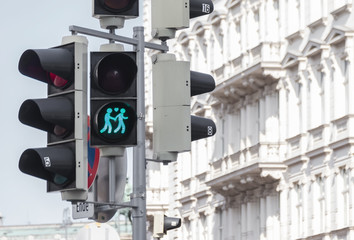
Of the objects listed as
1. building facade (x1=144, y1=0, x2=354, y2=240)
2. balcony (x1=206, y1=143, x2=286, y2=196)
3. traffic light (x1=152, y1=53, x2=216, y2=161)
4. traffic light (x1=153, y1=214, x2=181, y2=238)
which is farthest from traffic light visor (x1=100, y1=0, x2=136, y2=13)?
balcony (x1=206, y1=143, x2=286, y2=196)

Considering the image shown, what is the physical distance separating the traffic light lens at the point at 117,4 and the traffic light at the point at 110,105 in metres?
0.49

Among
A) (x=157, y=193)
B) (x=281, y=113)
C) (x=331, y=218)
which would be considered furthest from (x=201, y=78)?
(x=157, y=193)

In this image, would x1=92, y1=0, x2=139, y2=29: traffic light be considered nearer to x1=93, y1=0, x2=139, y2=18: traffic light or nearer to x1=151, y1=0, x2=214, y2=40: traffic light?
x1=93, y1=0, x2=139, y2=18: traffic light

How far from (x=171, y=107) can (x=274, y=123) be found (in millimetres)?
42959

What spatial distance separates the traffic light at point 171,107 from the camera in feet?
42.7

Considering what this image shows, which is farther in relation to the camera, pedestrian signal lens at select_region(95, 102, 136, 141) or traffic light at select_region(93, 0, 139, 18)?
traffic light at select_region(93, 0, 139, 18)

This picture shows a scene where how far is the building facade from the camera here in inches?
1937

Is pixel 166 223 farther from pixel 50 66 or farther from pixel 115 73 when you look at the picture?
pixel 50 66

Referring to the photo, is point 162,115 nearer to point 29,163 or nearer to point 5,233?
point 29,163

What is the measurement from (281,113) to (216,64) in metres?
8.15

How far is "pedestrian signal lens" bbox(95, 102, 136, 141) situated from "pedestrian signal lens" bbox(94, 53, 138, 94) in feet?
0.46

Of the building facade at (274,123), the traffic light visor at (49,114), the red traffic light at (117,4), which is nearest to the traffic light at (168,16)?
the red traffic light at (117,4)

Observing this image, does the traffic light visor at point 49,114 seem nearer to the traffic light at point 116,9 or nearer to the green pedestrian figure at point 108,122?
the green pedestrian figure at point 108,122

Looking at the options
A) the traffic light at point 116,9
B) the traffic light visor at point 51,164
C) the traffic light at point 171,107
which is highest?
the traffic light at point 116,9
